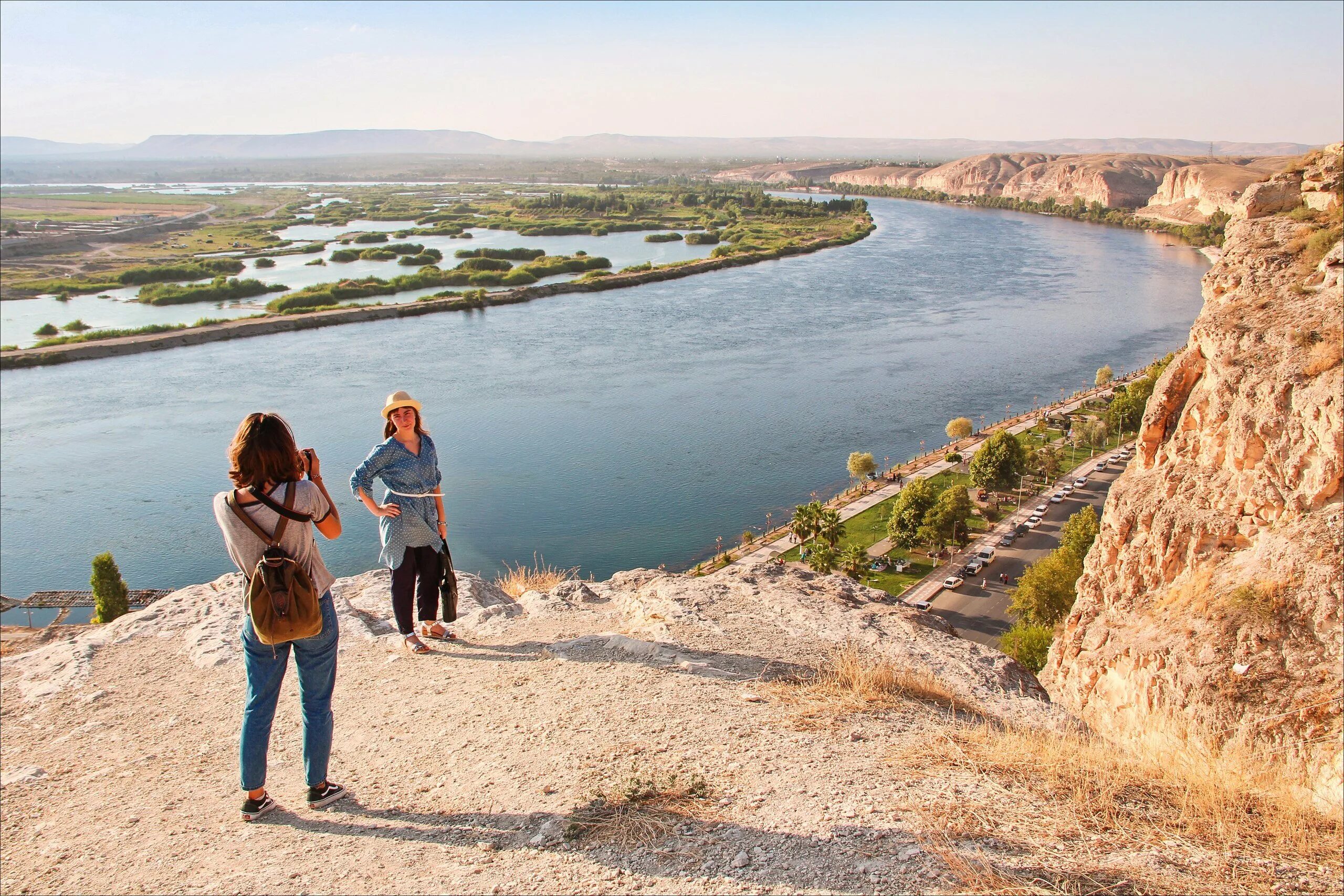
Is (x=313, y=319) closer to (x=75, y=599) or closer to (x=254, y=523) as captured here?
(x=75, y=599)

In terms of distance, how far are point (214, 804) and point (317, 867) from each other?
663 mm

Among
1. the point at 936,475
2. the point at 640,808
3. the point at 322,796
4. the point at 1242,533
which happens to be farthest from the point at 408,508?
the point at 936,475

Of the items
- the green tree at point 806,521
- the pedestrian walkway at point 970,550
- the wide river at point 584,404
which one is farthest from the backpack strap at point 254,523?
the green tree at point 806,521

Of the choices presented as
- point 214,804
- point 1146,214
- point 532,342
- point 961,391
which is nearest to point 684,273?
point 532,342

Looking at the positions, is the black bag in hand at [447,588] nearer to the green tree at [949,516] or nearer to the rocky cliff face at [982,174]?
the green tree at [949,516]

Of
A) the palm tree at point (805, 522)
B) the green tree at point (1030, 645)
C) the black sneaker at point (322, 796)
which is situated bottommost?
the green tree at point (1030, 645)

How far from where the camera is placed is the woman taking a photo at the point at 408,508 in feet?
11.8

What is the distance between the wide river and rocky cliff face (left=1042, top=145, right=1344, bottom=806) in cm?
923

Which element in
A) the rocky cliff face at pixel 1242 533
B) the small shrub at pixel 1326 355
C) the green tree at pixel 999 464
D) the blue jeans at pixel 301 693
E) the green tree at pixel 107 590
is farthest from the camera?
the green tree at pixel 999 464

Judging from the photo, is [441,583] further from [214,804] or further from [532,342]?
[532,342]

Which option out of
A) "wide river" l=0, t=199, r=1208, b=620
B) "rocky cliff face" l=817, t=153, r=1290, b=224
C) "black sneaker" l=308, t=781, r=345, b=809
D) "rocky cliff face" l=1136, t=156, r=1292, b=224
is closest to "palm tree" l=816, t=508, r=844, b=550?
"wide river" l=0, t=199, r=1208, b=620

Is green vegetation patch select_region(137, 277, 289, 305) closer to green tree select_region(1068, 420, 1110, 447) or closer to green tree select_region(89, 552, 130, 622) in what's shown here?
green tree select_region(89, 552, 130, 622)

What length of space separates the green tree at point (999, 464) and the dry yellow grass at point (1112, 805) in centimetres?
1606

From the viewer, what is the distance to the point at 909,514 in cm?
1587
